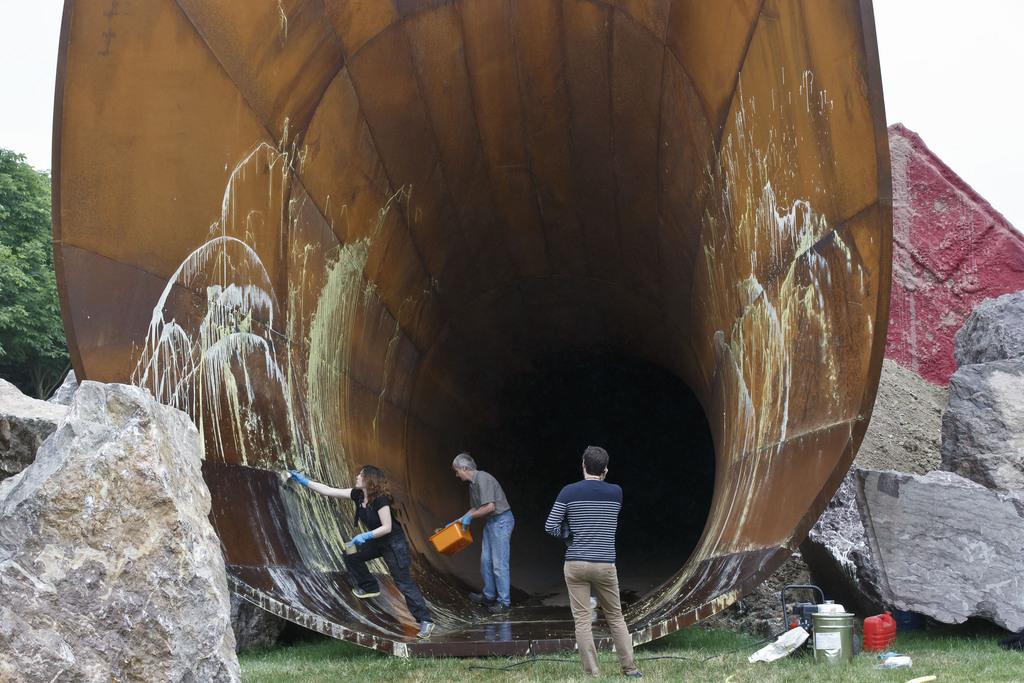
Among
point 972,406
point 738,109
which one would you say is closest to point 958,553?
point 972,406

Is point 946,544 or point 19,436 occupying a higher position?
point 19,436

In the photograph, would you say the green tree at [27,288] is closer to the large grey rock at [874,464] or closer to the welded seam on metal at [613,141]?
the welded seam on metal at [613,141]

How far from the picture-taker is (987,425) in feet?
24.3

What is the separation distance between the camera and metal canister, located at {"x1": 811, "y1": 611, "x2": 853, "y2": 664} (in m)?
4.96

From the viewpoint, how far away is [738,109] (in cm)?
536

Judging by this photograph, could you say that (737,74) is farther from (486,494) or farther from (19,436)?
(19,436)

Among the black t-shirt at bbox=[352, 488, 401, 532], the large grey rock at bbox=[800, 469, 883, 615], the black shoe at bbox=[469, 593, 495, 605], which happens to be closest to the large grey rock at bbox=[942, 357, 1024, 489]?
the large grey rock at bbox=[800, 469, 883, 615]

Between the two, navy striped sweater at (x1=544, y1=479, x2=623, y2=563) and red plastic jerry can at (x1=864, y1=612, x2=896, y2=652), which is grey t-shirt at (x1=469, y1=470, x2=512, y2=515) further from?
red plastic jerry can at (x1=864, y1=612, x2=896, y2=652)

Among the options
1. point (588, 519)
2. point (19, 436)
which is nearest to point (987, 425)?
point (588, 519)

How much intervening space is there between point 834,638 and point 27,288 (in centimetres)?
2240

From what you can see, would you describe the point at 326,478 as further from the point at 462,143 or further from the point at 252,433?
the point at 462,143

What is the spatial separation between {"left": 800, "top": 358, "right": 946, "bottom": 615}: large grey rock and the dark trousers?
2.31 meters

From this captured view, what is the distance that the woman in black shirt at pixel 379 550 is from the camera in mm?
5953

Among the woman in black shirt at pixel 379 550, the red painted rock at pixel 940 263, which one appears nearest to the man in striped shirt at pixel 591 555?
the woman in black shirt at pixel 379 550
